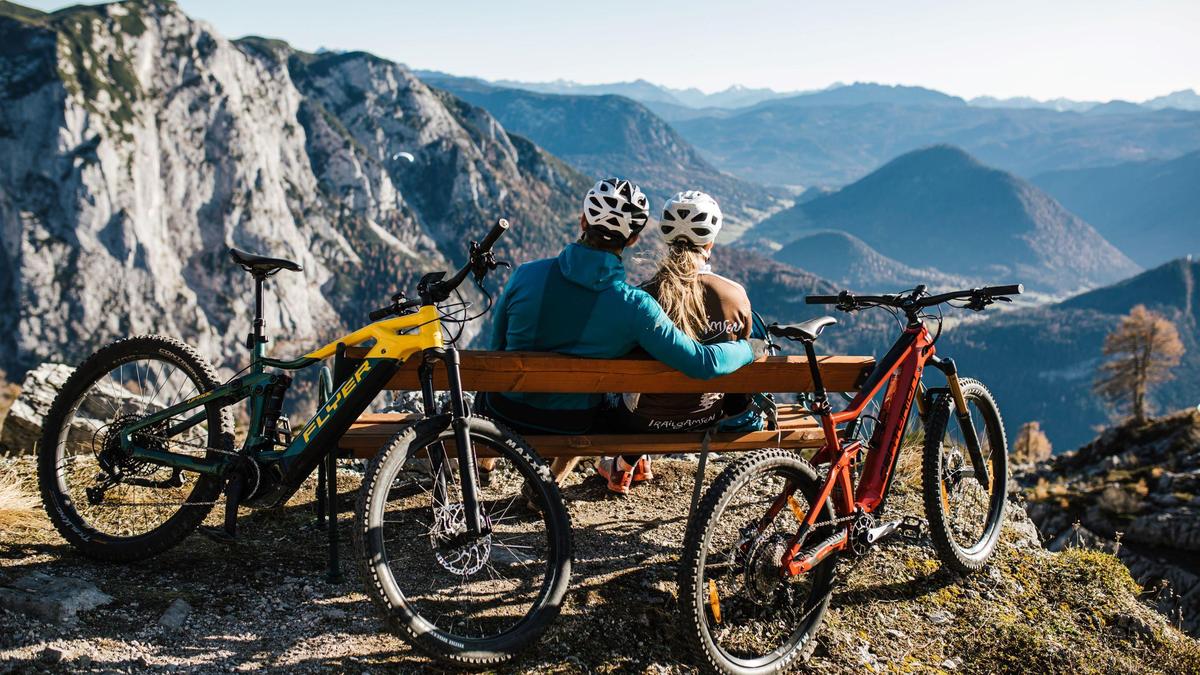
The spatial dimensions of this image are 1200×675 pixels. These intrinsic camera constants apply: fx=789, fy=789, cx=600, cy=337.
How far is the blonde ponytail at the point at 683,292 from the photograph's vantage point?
5.32 m

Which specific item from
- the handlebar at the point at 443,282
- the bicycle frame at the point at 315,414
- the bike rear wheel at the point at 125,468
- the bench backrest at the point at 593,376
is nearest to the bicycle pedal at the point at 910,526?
the bench backrest at the point at 593,376

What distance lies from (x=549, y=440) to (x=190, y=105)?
667ft

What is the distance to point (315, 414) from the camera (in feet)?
15.4

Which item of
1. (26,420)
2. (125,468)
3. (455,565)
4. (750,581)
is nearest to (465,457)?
(455,565)

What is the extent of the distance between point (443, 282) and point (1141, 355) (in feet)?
220

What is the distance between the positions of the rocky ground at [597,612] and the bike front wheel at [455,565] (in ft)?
0.88

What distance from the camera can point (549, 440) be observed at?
5.19 meters

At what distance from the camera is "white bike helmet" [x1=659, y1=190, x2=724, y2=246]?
5773mm

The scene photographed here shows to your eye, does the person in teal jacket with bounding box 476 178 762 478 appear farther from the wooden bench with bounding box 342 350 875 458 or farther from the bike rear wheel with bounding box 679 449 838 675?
the bike rear wheel with bounding box 679 449 838 675

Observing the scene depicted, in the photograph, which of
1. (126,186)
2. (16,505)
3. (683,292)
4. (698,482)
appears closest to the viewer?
(698,482)

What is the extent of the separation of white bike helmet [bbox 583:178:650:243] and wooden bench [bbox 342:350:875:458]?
0.82 meters

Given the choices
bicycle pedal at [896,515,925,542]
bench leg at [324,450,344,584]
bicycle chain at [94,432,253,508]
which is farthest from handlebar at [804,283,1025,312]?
bicycle chain at [94,432,253,508]

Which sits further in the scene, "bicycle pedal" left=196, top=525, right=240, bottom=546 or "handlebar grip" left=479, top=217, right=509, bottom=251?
"bicycle pedal" left=196, top=525, right=240, bottom=546

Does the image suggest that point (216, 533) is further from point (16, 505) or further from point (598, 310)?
point (598, 310)
